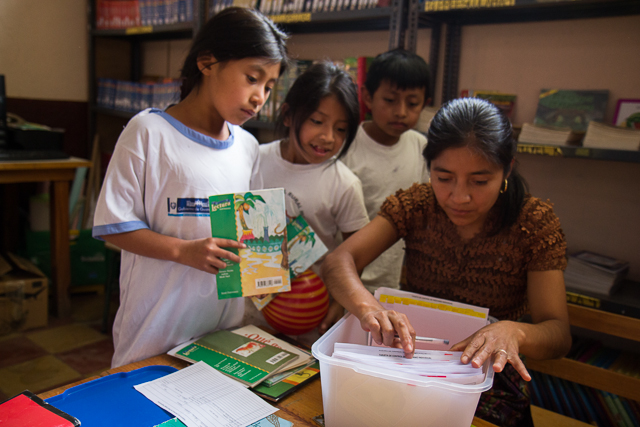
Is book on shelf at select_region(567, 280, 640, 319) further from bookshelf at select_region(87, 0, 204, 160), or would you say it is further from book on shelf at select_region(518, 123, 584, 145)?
bookshelf at select_region(87, 0, 204, 160)

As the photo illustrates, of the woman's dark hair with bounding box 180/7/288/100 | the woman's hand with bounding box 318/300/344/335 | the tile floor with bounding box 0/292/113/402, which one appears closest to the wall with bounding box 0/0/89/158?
the tile floor with bounding box 0/292/113/402

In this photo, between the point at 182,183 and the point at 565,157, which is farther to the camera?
the point at 565,157

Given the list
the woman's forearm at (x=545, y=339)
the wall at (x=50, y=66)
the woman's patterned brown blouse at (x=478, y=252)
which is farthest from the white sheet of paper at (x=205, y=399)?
the wall at (x=50, y=66)

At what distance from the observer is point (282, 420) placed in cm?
88

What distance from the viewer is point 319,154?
146 centimetres

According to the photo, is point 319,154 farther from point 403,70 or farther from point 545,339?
point 545,339

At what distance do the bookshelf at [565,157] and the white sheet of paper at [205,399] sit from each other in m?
1.40

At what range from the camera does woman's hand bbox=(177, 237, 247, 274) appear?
1062 mm

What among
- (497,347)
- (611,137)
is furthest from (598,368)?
(497,347)

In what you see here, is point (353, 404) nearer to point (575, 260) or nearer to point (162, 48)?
point (575, 260)

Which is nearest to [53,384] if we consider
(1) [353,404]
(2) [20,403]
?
(2) [20,403]

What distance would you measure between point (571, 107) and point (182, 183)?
1.72 m

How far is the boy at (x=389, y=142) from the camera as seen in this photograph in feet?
5.93

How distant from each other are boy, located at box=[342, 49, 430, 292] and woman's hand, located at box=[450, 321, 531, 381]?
0.88m
